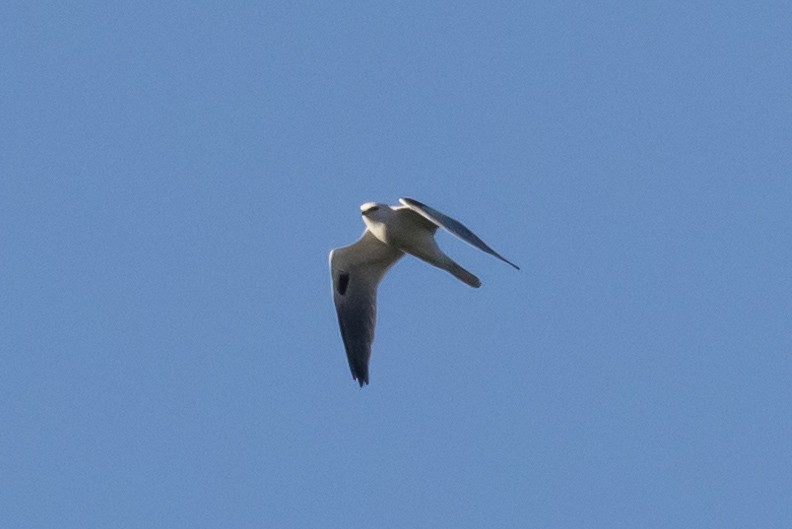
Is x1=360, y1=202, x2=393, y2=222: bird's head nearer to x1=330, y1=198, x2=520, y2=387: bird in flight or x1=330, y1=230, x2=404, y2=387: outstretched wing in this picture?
x1=330, y1=198, x2=520, y2=387: bird in flight

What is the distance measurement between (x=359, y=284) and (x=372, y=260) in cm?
28

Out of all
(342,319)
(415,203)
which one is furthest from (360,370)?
(415,203)

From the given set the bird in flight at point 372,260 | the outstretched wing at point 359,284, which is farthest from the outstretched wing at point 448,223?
the outstretched wing at point 359,284

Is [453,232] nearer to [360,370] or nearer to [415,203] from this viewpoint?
[415,203]

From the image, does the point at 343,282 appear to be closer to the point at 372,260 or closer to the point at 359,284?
the point at 359,284

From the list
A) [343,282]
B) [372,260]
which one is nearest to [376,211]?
[372,260]

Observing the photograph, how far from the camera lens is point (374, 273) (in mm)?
15867

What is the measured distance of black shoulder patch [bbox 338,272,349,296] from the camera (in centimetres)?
1573

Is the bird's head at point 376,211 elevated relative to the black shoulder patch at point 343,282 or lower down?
elevated

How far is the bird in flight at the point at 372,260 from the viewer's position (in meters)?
14.7

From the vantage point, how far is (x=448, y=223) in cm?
1371

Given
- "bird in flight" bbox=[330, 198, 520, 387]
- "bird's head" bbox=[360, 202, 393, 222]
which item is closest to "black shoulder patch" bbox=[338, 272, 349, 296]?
"bird in flight" bbox=[330, 198, 520, 387]

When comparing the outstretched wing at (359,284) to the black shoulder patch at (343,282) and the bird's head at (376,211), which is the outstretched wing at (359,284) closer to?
the black shoulder patch at (343,282)

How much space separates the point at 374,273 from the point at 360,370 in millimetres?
1149
